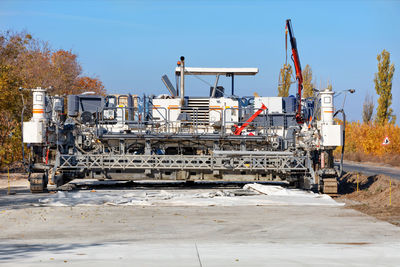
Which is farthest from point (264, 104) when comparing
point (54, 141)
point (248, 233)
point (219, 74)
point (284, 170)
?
point (248, 233)

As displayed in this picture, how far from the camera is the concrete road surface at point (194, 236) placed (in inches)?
367

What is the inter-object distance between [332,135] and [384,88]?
61.1 metres

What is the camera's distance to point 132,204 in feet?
62.6

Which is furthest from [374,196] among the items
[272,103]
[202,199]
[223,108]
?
[223,108]

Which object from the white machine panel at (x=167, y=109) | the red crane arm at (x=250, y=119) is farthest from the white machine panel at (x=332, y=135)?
the white machine panel at (x=167, y=109)

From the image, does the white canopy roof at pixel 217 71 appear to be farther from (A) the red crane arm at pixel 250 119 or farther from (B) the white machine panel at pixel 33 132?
(B) the white machine panel at pixel 33 132

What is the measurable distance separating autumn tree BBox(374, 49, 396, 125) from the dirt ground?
52297 millimetres

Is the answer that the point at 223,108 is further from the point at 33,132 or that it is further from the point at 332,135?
the point at 33,132

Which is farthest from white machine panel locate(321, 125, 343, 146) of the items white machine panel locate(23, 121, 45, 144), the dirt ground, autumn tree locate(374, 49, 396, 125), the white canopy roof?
autumn tree locate(374, 49, 396, 125)

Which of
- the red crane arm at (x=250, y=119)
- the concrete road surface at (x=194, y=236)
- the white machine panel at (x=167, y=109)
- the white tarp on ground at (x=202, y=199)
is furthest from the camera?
the white machine panel at (x=167, y=109)

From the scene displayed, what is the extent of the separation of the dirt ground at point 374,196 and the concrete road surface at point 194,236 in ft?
1.85

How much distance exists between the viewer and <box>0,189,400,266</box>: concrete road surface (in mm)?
9328

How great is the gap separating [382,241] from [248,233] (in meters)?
2.75

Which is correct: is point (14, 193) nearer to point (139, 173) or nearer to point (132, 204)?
point (139, 173)
